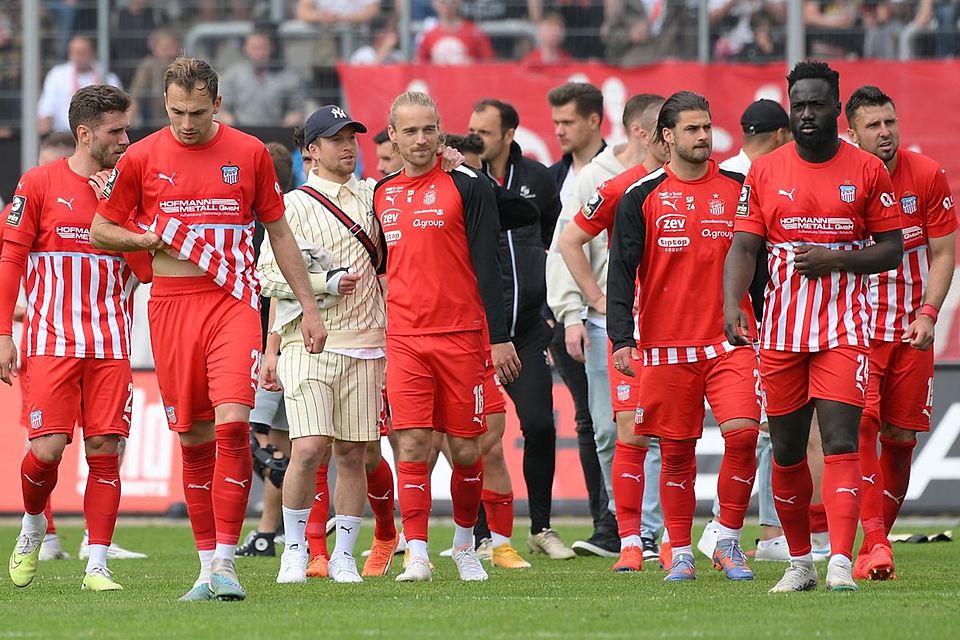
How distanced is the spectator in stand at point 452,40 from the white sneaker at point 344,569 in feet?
30.4

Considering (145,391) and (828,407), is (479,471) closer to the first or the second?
(828,407)

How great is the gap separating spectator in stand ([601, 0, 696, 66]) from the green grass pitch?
8216mm

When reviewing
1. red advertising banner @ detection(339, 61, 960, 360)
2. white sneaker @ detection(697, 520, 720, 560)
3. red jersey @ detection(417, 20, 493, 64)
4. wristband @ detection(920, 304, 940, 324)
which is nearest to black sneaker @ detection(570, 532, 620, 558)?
white sneaker @ detection(697, 520, 720, 560)

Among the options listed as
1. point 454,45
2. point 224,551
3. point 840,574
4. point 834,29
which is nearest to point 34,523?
point 224,551

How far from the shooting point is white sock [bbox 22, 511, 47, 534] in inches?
337

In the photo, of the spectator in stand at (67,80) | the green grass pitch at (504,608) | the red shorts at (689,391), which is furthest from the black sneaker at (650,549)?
the spectator in stand at (67,80)

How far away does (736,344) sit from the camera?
25.0 ft

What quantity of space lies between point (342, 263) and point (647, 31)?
875 cm

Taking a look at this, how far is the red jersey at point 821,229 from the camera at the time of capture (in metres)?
7.54

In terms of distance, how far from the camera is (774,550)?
10070 millimetres

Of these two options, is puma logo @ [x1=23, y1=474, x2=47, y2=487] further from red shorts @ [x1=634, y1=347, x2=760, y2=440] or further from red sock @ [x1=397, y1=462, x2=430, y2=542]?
red shorts @ [x1=634, y1=347, x2=760, y2=440]

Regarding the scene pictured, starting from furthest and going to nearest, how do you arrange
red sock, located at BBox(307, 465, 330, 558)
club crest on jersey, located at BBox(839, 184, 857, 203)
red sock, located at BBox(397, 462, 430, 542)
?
red sock, located at BBox(307, 465, 330, 558) → red sock, located at BBox(397, 462, 430, 542) → club crest on jersey, located at BBox(839, 184, 857, 203)

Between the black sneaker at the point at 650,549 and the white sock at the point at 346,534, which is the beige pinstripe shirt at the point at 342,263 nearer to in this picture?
the white sock at the point at 346,534

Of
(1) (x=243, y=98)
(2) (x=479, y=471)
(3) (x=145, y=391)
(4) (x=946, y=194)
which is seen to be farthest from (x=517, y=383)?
(1) (x=243, y=98)
